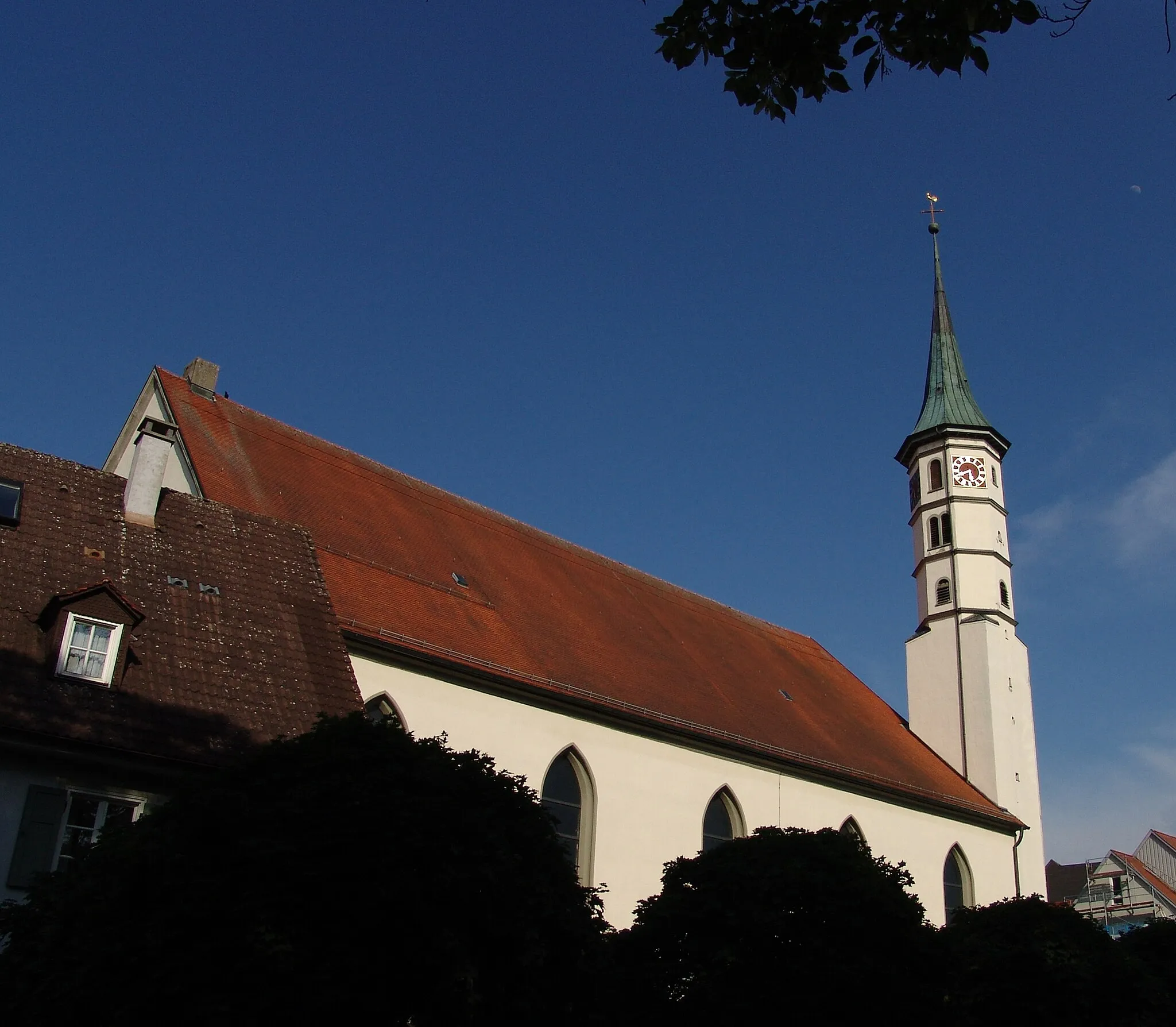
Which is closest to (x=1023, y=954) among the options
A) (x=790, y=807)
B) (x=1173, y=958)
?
(x=1173, y=958)

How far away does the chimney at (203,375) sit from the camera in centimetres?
2028

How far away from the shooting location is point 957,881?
2297 centimetres

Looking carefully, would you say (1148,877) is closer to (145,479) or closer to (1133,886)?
(1133,886)

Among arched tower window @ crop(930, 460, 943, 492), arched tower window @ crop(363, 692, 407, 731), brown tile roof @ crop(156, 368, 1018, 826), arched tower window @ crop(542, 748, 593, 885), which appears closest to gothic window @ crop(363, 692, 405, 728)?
arched tower window @ crop(363, 692, 407, 731)

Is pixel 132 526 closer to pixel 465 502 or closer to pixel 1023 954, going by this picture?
pixel 465 502

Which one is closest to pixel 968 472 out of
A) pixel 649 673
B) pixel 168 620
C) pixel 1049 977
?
pixel 649 673

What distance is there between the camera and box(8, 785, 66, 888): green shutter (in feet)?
36.4

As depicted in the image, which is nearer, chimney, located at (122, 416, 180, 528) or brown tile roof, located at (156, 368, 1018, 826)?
chimney, located at (122, 416, 180, 528)

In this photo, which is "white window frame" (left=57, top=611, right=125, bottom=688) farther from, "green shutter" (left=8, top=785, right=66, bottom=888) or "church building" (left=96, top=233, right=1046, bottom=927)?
"church building" (left=96, top=233, right=1046, bottom=927)

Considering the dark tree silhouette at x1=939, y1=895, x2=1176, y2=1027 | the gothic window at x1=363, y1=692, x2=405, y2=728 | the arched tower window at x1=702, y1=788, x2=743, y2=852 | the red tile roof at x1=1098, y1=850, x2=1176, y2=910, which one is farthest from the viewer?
the red tile roof at x1=1098, y1=850, x2=1176, y2=910

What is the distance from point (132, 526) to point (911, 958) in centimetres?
968

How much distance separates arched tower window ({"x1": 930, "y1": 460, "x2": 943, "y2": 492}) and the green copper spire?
884mm

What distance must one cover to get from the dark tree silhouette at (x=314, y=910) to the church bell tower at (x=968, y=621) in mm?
18198

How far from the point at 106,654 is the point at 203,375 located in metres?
9.08
